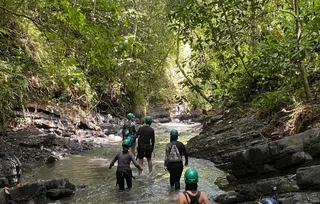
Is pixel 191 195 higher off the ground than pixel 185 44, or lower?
lower

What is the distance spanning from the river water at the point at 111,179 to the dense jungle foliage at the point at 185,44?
2279 millimetres

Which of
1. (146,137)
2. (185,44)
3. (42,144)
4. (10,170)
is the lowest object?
(10,170)

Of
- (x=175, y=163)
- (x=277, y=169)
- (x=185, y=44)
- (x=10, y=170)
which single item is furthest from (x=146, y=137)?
(x=277, y=169)

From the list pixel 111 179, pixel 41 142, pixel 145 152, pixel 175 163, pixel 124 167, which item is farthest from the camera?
pixel 41 142

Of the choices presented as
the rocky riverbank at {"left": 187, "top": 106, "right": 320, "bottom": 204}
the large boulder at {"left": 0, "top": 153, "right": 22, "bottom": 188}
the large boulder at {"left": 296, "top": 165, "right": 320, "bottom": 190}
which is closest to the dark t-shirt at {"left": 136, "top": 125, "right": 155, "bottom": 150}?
the rocky riverbank at {"left": 187, "top": 106, "right": 320, "bottom": 204}

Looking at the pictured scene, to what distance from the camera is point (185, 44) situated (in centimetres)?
1221

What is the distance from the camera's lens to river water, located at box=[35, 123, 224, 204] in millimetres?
8422

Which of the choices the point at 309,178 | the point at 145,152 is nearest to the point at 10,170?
the point at 145,152

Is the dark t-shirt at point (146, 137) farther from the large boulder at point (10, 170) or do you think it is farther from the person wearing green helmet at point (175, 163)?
the large boulder at point (10, 170)

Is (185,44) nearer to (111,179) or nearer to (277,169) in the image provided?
(111,179)

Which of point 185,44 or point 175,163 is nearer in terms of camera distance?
point 175,163

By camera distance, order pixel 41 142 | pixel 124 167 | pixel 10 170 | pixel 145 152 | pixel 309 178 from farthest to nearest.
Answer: pixel 41 142 → pixel 145 152 → pixel 10 170 → pixel 124 167 → pixel 309 178

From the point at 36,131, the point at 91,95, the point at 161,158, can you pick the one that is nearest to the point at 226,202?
the point at 161,158

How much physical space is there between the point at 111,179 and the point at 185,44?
539 centimetres
